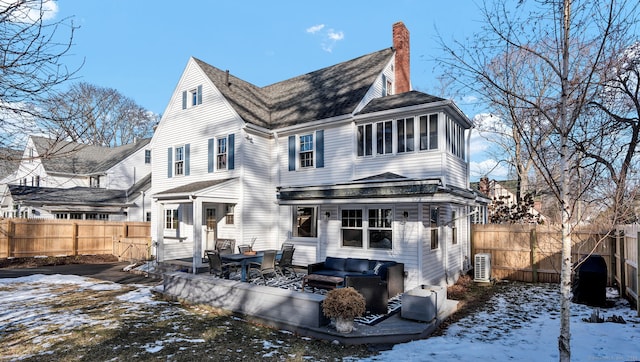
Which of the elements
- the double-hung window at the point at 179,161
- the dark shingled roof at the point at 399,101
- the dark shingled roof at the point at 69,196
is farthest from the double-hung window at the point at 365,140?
the dark shingled roof at the point at 69,196

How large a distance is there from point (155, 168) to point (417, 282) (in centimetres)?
1506

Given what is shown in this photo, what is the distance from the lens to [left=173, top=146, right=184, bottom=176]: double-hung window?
59.9 feet

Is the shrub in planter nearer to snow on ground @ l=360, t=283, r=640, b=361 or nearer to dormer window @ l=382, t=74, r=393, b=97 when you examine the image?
snow on ground @ l=360, t=283, r=640, b=361

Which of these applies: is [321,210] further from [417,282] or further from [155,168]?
[155,168]

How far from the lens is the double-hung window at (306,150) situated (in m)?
15.4

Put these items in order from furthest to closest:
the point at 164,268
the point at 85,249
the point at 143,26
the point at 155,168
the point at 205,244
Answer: the point at 85,249 → the point at 155,168 → the point at 205,244 → the point at 164,268 → the point at 143,26

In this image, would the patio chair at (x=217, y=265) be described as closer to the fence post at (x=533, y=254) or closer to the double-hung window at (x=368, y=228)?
the double-hung window at (x=368, y=228)

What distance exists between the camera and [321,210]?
44.2 feet

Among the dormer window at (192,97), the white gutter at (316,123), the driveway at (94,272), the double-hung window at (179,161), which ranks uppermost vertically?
the dormer window at (192,97)

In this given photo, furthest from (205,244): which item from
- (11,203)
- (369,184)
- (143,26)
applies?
(11,203)

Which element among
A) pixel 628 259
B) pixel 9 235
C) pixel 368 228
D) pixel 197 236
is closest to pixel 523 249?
pixel 628 259

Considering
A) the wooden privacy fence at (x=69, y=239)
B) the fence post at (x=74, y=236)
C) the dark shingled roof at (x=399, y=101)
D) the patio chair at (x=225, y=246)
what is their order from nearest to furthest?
1. the dark shingled roof at (x=399, y=101)
2. the patio chair at (x=225, y=246)
3. the wooden privacy fence at (x=69, y=239)
4. the fence post at (x=74, y=236)

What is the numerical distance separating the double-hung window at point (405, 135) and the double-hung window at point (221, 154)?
8.00 meters

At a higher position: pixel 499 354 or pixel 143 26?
pixel 143 26
